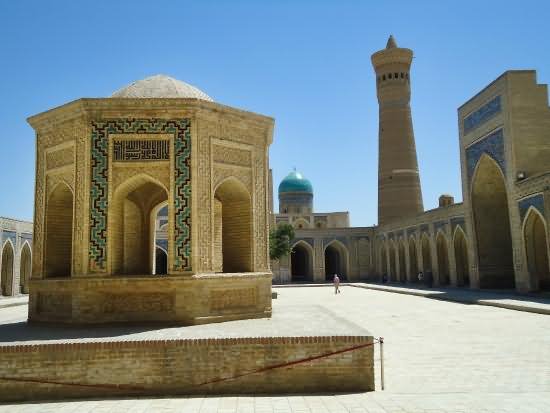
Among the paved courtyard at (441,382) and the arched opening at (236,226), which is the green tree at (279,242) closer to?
the paved courtyard at (441,382)

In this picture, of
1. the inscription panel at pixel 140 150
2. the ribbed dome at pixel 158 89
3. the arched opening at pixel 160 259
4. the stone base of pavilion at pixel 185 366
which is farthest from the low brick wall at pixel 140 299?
the arched opening at pixel 160 259

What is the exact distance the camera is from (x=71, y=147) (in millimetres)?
7410

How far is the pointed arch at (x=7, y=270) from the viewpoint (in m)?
22.1

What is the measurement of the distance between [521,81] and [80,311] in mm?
15241

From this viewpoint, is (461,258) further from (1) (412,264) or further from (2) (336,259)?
(2) (336,259)

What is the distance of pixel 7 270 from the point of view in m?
22.5

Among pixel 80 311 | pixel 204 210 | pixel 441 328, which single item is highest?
pixel 204 210

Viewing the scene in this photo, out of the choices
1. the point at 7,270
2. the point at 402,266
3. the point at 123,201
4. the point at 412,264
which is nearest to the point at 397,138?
the point at 402,266

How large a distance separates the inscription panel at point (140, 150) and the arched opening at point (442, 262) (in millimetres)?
18150

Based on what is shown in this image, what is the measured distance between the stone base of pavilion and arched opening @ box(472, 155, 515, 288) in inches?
573

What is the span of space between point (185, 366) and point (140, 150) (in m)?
3.35

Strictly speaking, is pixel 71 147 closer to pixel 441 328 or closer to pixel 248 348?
pixel 248 348

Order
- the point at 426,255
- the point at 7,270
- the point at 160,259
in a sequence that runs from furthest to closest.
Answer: the point at 160,259 < the point at 426,255 < the point at 7,270

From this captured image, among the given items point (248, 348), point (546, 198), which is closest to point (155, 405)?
point (248, 348)
